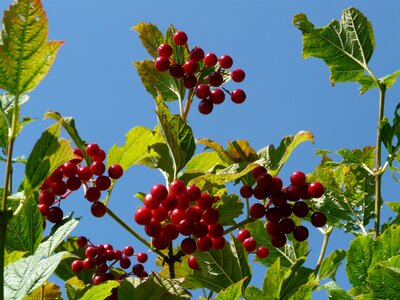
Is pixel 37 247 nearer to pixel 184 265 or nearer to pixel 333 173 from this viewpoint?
pixel 184 265

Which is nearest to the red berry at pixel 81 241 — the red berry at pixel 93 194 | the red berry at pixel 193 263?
the red berry at pixel 93 194

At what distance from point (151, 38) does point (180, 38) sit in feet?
0.58

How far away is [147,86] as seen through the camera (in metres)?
2.79

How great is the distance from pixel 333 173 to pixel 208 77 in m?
0.90

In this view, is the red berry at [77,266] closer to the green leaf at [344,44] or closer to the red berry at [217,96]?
the red berry at [217,96]

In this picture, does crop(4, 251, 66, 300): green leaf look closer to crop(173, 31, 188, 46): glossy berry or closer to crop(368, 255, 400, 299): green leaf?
crop(368, 255, 400, 299): green leaf

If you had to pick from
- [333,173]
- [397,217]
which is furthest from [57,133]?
[397,217]

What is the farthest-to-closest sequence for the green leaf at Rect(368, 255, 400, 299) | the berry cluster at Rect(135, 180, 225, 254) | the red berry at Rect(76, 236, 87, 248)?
the red berry at Rect(76, 236, 87, 248)
the berry cluster at Rect(135, 180, 225, 254)
the green leaf at Rect(368, 255, 400, 299)

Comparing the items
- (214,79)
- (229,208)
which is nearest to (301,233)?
(229,208)

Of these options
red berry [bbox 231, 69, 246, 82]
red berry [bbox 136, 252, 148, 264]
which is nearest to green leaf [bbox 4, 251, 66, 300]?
red berry [bbox 136, 252, 148, 264]

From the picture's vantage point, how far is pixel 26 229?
1.97m

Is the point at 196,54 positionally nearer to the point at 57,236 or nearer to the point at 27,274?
the point at 57,236

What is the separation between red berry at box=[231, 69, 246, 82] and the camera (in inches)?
113

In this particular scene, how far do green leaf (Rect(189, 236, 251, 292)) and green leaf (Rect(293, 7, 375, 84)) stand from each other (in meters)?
1.28
